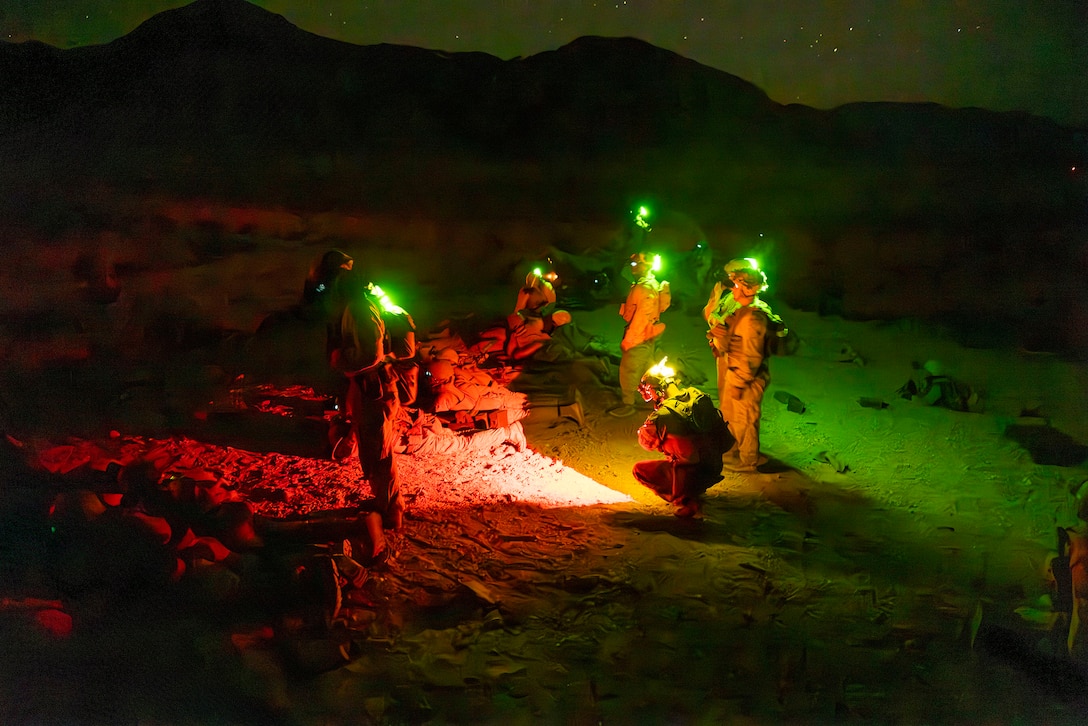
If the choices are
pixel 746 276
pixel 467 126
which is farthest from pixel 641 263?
pixel 467 126

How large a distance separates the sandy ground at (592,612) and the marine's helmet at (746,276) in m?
1.91

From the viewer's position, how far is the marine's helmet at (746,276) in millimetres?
6206

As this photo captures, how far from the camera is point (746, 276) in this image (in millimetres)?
6203

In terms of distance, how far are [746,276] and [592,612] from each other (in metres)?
3.66

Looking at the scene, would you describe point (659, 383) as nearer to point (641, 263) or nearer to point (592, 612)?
point (592, 612)

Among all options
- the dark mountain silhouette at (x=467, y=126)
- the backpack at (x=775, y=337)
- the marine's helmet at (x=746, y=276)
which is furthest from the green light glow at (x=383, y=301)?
the backpack at (x=775, y=337)

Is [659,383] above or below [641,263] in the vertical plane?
below

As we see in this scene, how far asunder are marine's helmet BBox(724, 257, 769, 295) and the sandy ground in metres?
1.91

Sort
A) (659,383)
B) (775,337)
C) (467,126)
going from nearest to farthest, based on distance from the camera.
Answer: (659,383) < (775,337) < (467,126)

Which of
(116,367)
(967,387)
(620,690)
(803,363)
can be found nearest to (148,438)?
(116,367)

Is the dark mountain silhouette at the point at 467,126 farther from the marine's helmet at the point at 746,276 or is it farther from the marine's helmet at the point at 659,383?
the marine's helmet at the point at 659,383

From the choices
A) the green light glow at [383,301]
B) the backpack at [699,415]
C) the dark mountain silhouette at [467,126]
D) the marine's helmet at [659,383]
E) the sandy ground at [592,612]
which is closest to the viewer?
the sandy ground at [592,612]

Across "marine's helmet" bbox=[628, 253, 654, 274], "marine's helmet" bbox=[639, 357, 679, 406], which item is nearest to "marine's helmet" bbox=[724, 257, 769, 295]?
"marine's helmet" bbox=[639, 357, 679, 406]

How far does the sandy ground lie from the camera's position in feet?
11.8
